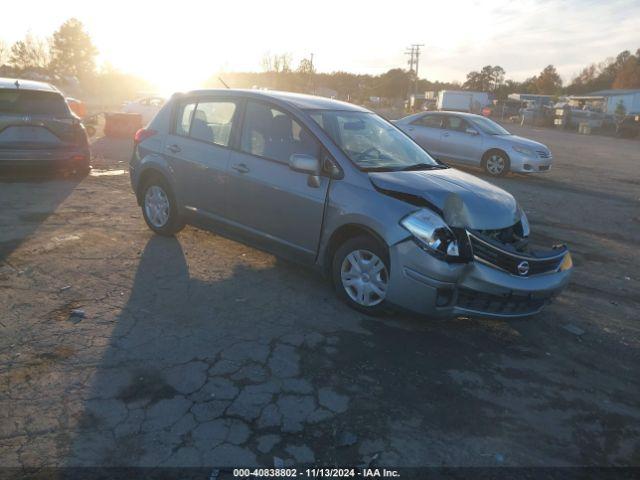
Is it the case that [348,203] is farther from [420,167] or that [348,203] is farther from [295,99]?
[295,99]

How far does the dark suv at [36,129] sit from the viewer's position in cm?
812

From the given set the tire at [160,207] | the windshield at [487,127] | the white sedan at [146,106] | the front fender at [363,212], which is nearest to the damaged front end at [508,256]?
the front fender at [363,212]

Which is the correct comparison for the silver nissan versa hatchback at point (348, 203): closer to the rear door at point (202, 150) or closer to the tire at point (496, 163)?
the rear door at point (202, 150)

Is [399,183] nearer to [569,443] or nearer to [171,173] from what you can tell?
[569,443]

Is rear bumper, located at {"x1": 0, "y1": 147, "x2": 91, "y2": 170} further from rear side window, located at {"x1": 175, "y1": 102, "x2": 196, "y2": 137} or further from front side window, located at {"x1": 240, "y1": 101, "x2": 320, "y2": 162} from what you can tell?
front side window, located at {"x1": 240, "y1": 101, "x2": 320, "y2": 162}

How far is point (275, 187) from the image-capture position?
4.87 m

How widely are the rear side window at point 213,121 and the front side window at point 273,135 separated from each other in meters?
0.24

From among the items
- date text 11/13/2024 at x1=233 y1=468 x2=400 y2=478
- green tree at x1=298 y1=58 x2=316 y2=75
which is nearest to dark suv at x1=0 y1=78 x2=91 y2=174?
date text 11/13/2024 at x1=233 y1=468 x2=400 y2=478

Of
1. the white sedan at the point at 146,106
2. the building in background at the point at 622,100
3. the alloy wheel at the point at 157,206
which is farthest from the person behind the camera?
the building in background at the point at 622,100

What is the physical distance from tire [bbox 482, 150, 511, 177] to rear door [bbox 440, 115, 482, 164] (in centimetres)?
22

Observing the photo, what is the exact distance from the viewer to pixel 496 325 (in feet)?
14.8

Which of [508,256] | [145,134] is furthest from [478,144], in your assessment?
[508,256]

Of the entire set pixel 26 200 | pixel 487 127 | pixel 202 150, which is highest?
pixel 487 127

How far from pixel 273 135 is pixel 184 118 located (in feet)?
4.72
